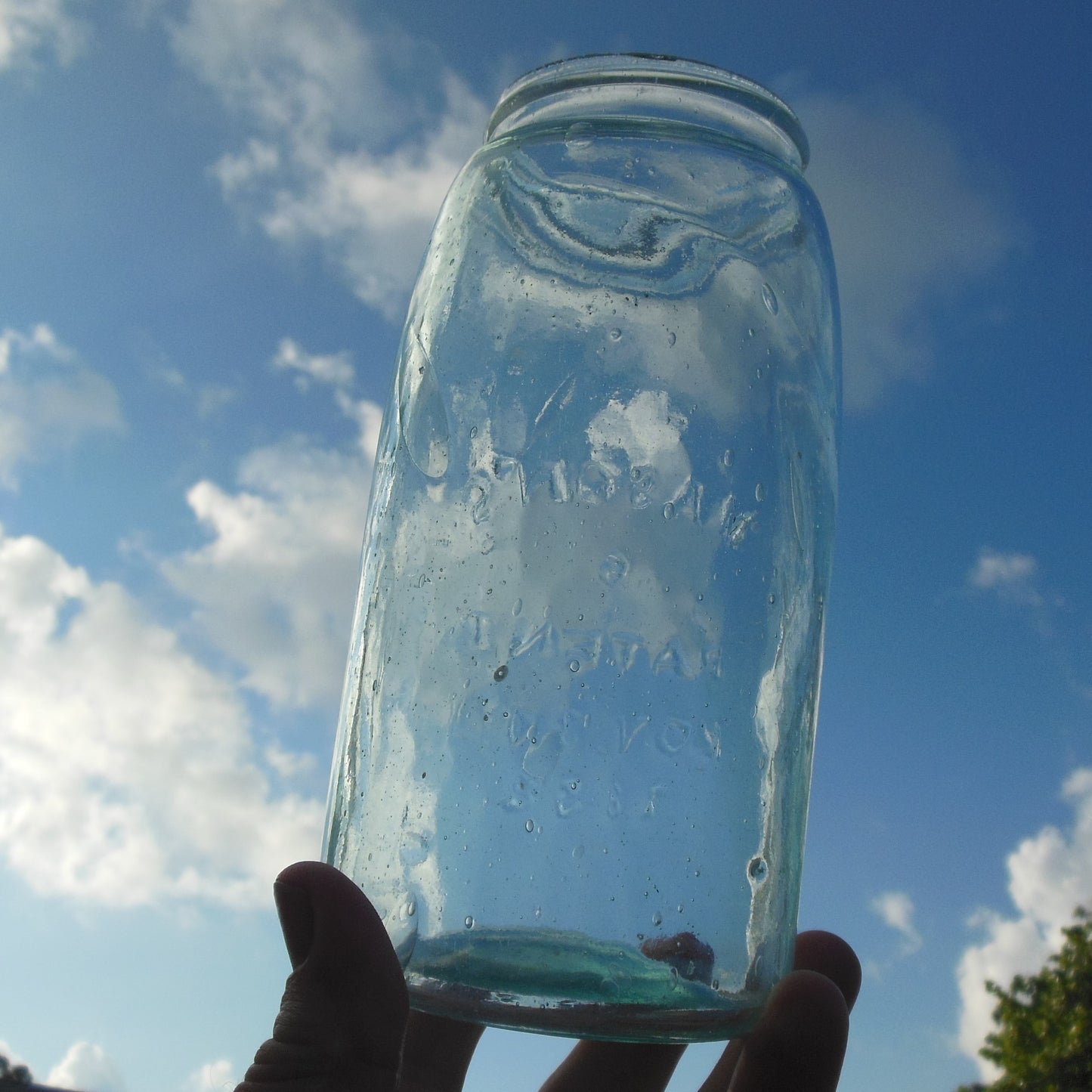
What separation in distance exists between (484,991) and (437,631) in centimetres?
28

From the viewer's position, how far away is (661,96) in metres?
1.01

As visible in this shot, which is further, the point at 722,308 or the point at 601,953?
the point at 722,308

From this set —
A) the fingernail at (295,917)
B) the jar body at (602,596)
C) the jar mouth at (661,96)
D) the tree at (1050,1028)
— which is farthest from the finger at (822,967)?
the tree at (1050,1028)

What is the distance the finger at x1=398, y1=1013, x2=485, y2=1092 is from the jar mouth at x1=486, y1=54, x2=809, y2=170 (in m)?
1.04

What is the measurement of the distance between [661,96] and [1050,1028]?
14.9 metres

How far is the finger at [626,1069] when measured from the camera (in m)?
1.32

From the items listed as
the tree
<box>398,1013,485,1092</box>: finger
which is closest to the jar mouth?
<box>398,1013,485,1092</box>: finger

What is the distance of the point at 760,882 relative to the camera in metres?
0.86

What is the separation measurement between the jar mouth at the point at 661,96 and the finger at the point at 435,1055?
1037 mm

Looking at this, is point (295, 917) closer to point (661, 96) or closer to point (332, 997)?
point (332, 997)

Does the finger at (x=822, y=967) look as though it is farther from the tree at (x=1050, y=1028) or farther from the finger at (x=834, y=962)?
the tree at (x=1050, y=1028)

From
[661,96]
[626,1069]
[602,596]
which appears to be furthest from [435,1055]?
[661,96]

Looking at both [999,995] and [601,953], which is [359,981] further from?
[999,995]

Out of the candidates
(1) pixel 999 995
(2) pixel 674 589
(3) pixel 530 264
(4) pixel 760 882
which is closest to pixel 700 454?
(2) pixel 674 589
